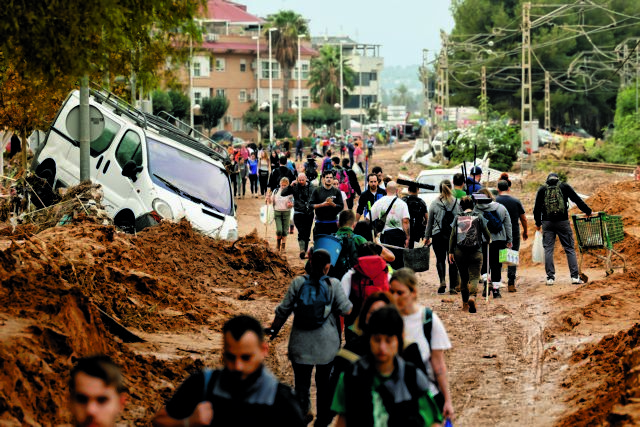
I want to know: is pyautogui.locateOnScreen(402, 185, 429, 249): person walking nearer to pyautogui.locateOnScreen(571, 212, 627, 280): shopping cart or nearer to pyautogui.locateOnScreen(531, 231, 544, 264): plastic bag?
pyautogui.locateOnScreen(531, 231, 544, 264): plastic bag

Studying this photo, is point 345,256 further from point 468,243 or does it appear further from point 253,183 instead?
point 253,183

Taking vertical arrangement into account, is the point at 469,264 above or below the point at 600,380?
above

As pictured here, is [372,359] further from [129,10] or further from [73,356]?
[129,10]

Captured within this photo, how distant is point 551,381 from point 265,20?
370 feet

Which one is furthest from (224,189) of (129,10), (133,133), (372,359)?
(372,359)

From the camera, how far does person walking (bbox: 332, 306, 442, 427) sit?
671 centimetres

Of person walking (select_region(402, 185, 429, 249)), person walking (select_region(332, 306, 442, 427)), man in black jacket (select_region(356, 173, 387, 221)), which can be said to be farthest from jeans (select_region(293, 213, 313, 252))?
person walking (select_region(332, 306, 442, 427))

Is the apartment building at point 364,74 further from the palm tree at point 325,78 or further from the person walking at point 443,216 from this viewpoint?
the person walking at point 443,216

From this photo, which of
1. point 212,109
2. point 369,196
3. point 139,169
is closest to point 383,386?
point 369,196

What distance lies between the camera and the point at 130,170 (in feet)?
72.7

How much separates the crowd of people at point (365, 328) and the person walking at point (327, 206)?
0.02m

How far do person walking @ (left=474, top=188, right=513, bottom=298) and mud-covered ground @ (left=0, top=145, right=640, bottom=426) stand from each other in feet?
1.82

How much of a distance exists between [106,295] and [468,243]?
4.58 m

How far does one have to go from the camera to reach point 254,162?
43.0 m
